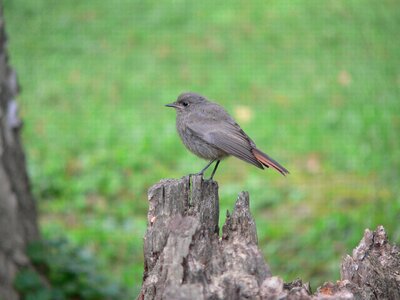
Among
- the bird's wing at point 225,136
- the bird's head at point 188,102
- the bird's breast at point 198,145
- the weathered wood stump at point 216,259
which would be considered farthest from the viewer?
the bird's head at point 188,102

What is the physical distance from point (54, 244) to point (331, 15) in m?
7.13

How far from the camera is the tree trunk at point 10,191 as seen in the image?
21.9ft

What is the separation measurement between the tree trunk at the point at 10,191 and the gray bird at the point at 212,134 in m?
Result: 1.57

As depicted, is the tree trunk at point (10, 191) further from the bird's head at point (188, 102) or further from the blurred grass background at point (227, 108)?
the bird's head at point (188, 102)

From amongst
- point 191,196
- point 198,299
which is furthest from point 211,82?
point 198,299

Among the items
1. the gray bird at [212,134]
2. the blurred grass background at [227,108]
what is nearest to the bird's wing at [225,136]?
the gray bird at [212,134]

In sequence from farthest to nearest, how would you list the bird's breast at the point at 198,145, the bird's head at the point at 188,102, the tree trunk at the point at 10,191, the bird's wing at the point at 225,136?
the tree trunk at the point at 10,191 < the bird's head at the point at 188,102 < the bird's breast at the point at 198,145 < the bird's wing at the point at 225,136

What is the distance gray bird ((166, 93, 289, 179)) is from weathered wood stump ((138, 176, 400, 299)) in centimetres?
142

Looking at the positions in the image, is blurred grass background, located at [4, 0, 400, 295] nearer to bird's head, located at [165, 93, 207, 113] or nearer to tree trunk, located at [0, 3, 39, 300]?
tree trunk, located at [0, 3, 39, 300]

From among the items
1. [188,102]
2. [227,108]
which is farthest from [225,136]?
[227,108]

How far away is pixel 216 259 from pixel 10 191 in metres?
3.55

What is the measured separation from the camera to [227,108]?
37.4 feet

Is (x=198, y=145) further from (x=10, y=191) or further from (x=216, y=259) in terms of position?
(x=216, y=259)

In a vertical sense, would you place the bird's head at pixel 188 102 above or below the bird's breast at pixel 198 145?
above
